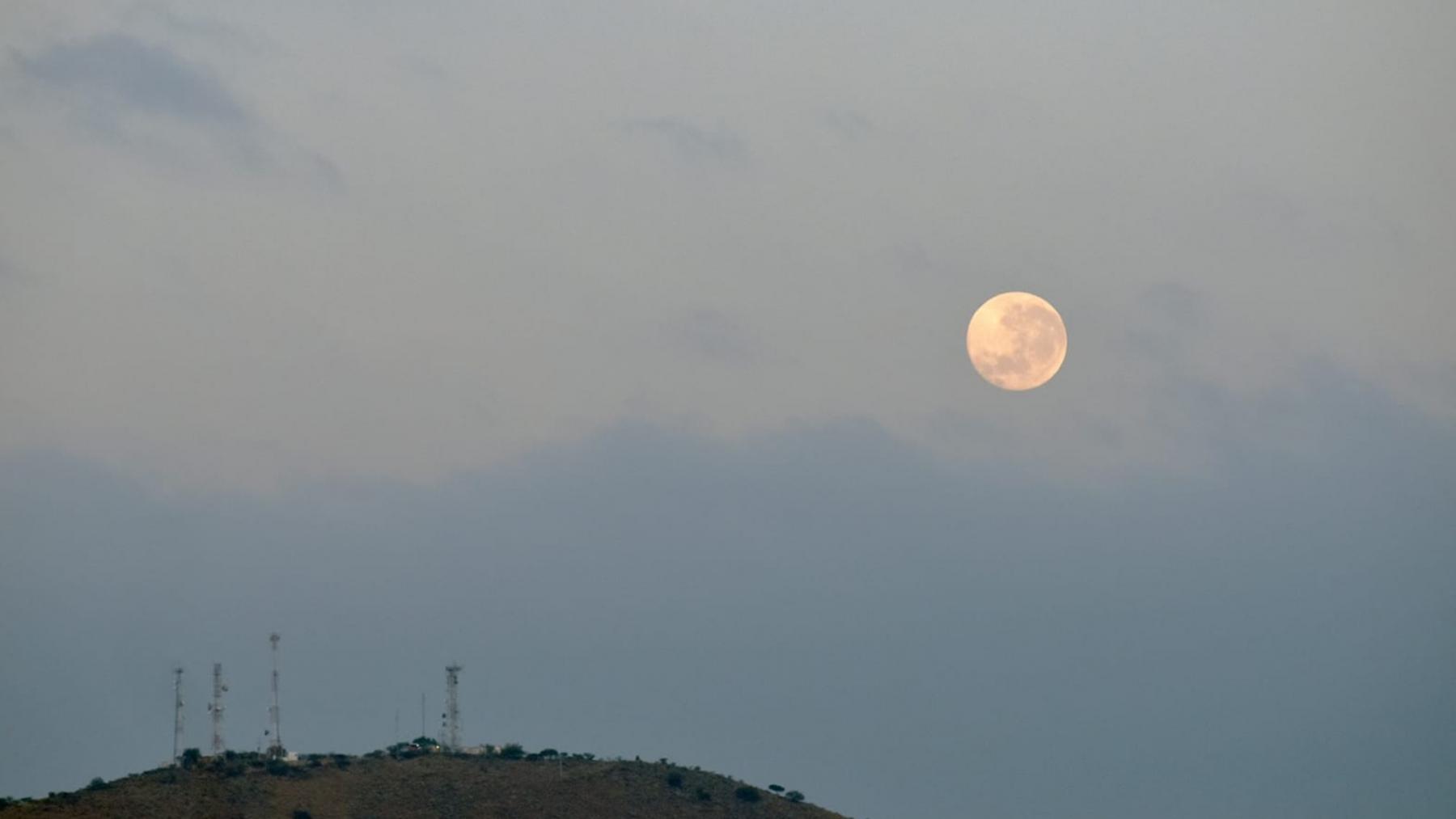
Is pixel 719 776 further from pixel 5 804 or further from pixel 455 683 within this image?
pixel 5 804

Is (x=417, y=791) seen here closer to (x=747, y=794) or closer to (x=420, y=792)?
(x=420, y=792)

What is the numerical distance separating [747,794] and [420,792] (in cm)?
2996

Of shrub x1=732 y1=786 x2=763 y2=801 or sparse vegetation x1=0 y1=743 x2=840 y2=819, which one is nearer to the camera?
sparse vegetation x1=0 y1=743 x2=840 y2=819

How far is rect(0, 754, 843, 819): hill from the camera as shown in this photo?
147000mm

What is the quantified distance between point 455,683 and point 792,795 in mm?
34551

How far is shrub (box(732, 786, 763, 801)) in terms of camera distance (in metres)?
168

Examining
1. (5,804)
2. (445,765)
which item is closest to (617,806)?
(445,765)

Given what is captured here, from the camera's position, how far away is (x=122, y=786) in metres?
150

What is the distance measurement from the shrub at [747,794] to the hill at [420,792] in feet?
0.48

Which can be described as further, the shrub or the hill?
the shrub

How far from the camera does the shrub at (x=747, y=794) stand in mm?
167875

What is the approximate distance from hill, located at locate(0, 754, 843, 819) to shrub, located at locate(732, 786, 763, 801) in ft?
0.48

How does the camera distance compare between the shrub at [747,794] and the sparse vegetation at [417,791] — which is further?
the shrub at [747,794]

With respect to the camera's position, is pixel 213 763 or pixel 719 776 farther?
pixel 719 776
